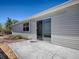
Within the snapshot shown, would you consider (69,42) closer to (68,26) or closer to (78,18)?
(68,26)

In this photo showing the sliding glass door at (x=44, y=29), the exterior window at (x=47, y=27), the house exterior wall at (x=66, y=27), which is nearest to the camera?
the house exterior wall at (x=66, y=27)

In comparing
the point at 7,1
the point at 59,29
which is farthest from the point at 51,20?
the point at 7,1

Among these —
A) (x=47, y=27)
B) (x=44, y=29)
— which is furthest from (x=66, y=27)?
(x=44, y=29)

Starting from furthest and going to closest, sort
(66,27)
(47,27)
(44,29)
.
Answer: (44,29) → (47,27) → (66,27)

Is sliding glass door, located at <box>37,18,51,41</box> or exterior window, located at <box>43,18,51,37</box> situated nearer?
exterior window, located at <box>43,18,51,37</box>

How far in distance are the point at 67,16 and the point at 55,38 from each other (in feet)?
8.71

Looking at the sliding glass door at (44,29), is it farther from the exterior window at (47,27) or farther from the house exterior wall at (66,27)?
the house exterior wall at (66,27)

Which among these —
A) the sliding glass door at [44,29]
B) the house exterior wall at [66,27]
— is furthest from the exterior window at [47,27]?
the house exterior wall at [66,27]

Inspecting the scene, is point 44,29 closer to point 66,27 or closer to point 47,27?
point 47,27

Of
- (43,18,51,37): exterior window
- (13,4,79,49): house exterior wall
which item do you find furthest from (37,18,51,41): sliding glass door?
(13,4,79,49): house exterior wall

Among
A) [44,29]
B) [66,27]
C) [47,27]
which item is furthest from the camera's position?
[44,29]

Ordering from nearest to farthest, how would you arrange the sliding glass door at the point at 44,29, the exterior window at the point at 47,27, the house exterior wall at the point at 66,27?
1. the house exterior wall at the point at 66,27
2. the exterior window at the point at 47,27
3. the sliding glass door at the point at 44,29

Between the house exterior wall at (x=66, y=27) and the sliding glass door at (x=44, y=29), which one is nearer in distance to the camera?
the house exterior wall at (x=66, y=27)

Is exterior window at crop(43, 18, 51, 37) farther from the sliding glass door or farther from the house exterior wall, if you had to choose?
the house exterior wall
